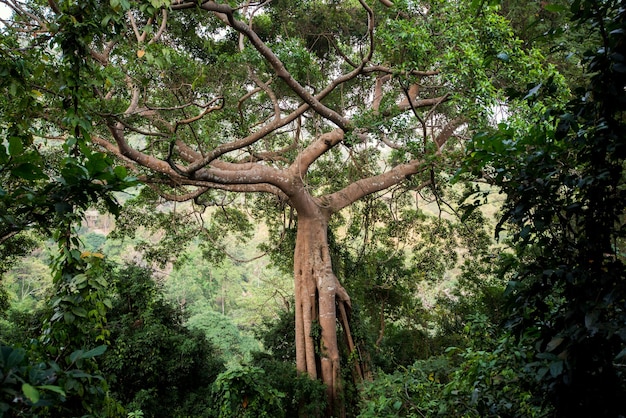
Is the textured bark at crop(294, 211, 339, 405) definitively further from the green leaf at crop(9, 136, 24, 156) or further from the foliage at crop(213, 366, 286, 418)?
the green leaf at crop(9, 136, 24, 156)

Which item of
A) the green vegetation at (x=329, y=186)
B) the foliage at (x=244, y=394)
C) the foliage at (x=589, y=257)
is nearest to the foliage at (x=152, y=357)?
the green vegetation at (x=329, y=186)

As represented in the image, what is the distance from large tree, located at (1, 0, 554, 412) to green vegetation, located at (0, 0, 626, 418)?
0.04m

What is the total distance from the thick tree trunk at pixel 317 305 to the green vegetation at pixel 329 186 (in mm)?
34

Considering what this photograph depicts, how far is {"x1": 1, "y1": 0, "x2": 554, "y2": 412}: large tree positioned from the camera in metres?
3.07

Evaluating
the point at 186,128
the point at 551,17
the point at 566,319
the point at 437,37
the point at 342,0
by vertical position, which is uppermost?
the point at 342,0

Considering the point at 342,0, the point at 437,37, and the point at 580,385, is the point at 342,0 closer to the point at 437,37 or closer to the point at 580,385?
the point at 437,37

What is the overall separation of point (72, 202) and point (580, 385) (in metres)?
1.62

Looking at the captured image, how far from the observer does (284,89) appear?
7.02m

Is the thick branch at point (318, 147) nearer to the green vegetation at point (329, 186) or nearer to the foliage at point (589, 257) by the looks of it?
the green vegetation at point (329, 186)

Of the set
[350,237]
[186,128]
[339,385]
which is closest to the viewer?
[186,128]

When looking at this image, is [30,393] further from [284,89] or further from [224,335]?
[224,335]

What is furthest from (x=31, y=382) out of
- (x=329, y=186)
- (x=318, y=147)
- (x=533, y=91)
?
(x=329, y=186)

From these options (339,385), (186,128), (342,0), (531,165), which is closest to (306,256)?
(339,385)

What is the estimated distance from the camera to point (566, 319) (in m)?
1.21
